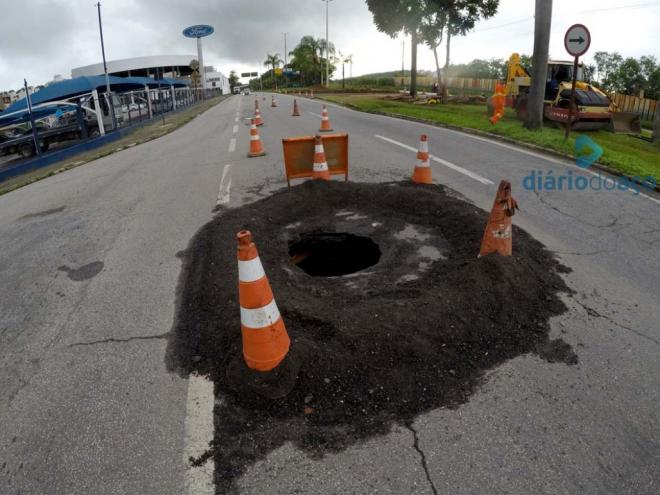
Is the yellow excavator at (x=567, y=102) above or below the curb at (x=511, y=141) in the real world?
above

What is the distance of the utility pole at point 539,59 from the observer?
482 inches

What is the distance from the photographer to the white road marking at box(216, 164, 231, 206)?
688cm

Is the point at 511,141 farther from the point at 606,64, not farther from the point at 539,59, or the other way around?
the point at 606,64

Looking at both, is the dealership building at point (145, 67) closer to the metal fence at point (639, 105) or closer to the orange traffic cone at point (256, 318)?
the metal fence at point (639, 105)

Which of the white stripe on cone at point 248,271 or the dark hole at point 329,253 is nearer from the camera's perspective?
the white stripe on cone at point 248,271

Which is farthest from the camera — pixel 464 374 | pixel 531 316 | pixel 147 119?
pixel 147 119

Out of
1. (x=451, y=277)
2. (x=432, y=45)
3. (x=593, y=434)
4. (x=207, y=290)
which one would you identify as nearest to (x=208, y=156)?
(x=207, y=290)

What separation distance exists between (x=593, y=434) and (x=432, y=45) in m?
31.7

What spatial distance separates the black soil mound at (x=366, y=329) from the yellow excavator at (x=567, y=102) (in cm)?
1267

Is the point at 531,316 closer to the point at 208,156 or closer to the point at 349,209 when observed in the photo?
the point at 349,209

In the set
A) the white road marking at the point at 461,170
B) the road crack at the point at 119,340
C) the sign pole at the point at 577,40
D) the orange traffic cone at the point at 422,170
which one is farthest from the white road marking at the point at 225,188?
the sign pole at the point at 577,40

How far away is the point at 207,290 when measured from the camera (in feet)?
13.1

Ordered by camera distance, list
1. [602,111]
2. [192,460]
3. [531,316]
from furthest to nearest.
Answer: [602,111]
[531,316]
[192,460]

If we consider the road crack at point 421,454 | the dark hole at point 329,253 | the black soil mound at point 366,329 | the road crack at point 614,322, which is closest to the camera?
the road crack at point 421,454
